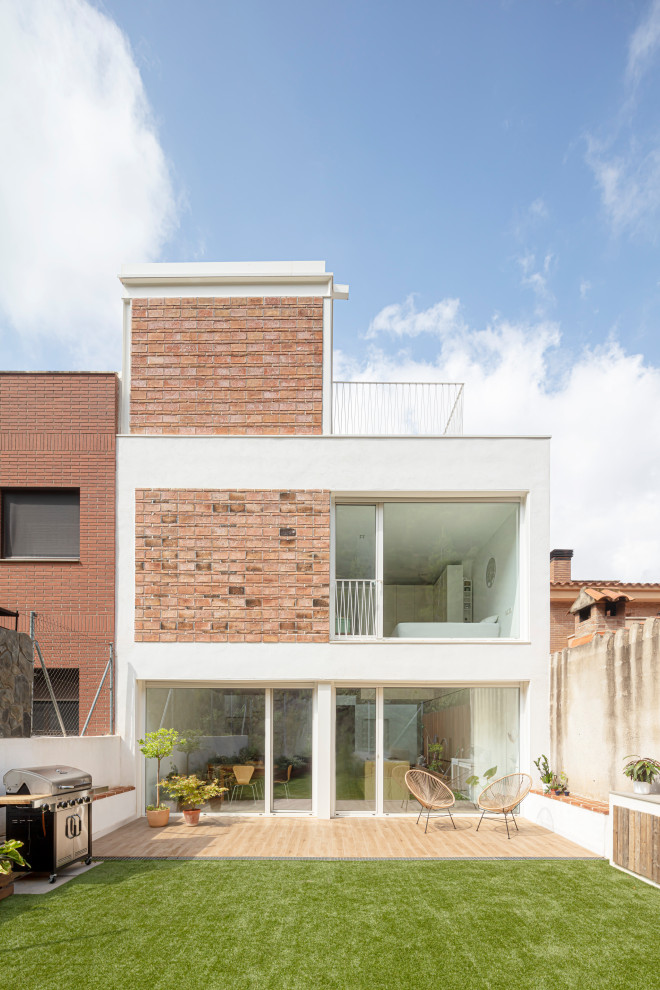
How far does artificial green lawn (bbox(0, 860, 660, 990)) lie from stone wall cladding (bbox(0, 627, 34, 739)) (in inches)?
90.8

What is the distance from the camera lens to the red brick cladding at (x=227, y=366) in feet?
37.1

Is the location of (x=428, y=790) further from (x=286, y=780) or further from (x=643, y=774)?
(x=643, y=774)

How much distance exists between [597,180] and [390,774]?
13.7 m

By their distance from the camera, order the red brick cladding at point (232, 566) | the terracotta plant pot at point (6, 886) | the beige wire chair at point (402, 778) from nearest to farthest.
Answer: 1. the terracotta plant pot at point (6, 886)
2. the beige wire chair at point (402, 778)
3. the red brick cladding at point (232, 566)

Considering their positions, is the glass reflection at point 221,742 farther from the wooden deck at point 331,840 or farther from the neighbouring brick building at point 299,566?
the wooden deck at point 331,840

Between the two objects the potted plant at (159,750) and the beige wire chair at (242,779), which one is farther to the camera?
the beige wire chair at (242,779)

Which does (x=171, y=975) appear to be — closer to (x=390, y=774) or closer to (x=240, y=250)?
(x=390, y=774)

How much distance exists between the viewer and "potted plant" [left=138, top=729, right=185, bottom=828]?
9.85 m

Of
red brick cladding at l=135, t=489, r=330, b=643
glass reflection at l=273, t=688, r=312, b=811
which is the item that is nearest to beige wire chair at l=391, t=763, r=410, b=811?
glass reflection at l=273, t=688, r=312, b=811

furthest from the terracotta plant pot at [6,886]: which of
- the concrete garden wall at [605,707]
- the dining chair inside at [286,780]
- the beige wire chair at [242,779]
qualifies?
the concrete garden wall at [605,707]

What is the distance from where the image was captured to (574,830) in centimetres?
897

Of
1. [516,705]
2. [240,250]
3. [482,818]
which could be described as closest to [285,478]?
[240,250]

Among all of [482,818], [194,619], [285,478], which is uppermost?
[285,478]

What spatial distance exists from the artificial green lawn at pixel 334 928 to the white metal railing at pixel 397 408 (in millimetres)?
6766
